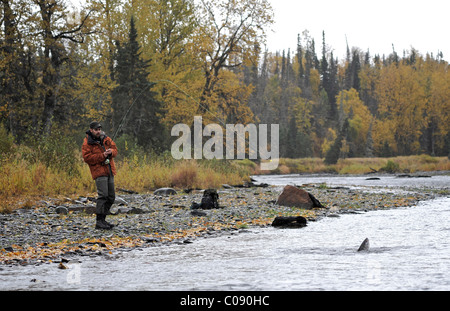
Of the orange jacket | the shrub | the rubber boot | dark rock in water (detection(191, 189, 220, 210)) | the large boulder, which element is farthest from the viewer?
the shrub

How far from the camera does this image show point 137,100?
112ft

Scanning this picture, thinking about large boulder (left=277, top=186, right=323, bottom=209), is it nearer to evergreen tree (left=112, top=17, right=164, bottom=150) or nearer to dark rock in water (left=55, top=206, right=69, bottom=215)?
dark rock in water (left=55, top=206, right=69, bottom=215)

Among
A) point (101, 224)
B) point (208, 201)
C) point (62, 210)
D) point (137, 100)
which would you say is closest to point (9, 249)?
point (101, 224)

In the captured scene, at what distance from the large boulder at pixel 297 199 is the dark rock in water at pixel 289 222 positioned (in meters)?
3.31

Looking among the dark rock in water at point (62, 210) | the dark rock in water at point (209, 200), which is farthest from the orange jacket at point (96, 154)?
the dark rock in water at point (209, 200)

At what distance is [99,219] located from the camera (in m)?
9.18

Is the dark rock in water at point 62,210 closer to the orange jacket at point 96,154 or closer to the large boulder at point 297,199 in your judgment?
the orange jacket at point 96,154

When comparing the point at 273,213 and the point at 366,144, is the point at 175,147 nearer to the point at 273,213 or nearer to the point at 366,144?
the point at 273,213

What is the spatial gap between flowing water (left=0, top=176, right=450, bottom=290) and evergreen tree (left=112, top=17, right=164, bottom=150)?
25511 mm

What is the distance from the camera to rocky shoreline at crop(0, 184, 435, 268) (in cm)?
745

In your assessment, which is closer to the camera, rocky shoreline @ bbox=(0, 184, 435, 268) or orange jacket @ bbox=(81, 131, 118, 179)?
rocky shoreline @ bbox=(0, 184, 435, 268)

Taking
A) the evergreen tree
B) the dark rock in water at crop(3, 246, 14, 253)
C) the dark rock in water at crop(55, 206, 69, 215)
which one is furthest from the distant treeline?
the dark rock in water at crop(3, 246, 14, 253)

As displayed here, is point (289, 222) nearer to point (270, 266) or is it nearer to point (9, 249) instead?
point (270, 266)
